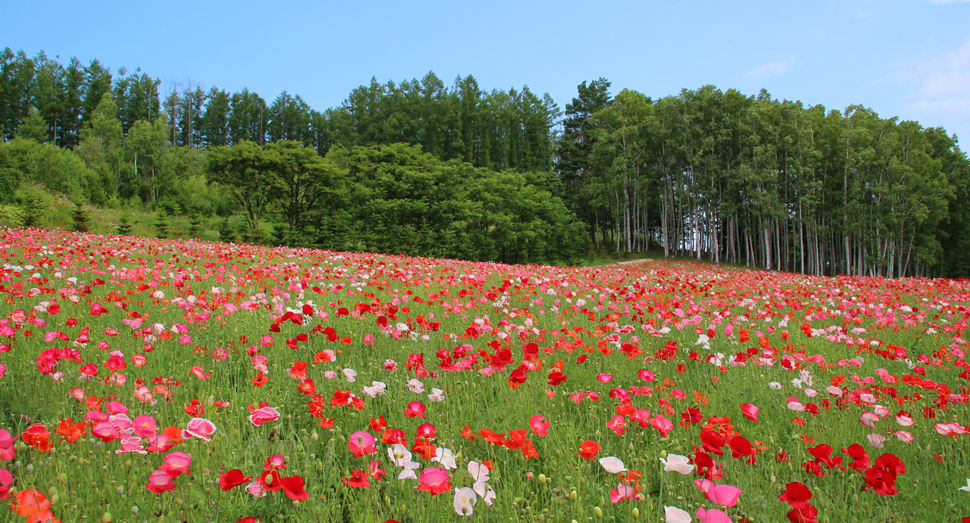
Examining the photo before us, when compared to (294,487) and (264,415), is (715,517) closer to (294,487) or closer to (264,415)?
Result: (294,487)

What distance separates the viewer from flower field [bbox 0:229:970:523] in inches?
52.9

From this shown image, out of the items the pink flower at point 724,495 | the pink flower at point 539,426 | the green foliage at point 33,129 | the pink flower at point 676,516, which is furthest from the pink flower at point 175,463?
the green foliage at point 33,129

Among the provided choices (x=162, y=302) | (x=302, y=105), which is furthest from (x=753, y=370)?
(x=302, y=105)

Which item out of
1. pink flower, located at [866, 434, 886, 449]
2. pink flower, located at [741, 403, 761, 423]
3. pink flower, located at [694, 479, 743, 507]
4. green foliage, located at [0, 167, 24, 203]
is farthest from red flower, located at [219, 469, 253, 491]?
green foliage, located at [0, 167, 24, 203]

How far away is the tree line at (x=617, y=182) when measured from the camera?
2600cm

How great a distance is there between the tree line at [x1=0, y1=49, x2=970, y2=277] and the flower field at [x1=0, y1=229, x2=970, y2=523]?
2278cm

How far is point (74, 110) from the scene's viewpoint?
47594 millimetres

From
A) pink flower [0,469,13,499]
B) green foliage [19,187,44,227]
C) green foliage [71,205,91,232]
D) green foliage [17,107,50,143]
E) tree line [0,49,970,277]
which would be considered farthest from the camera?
green foliage [17,107,50,143]

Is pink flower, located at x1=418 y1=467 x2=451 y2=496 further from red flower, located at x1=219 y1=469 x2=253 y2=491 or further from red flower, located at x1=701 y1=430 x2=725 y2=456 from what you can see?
red flower, located at x1=701 y1=430 x2=725 y2=456

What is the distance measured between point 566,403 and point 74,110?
64732 mm

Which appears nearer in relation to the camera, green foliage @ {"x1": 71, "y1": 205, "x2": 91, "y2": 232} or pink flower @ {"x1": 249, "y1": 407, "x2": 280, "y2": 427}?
pink flower @ {"x1": 249, "y1": 407, "x2": 280, "y2": 427}

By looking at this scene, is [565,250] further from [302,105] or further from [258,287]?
[302,105]

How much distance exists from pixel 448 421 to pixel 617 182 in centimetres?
3121

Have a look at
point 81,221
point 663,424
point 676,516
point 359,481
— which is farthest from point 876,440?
point 81,221
